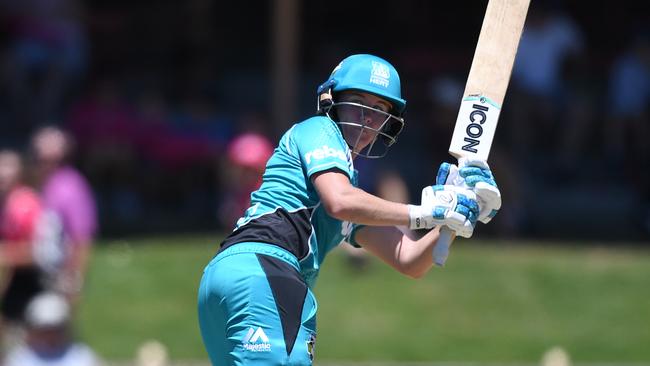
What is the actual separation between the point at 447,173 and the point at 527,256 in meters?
7.71

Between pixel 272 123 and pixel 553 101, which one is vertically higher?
pixel 553 101

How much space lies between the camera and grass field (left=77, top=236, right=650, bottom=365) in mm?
11797

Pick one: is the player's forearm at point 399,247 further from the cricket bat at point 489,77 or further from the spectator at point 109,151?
the spectator at point 109,151

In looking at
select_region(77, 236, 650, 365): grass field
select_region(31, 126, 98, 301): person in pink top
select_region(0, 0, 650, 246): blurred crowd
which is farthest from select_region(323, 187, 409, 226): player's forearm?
select_region(0, 0, 650, 246): blurred crowd

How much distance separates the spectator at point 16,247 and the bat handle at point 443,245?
4.88m

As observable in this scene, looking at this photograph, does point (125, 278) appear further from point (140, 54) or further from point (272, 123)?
point (140, 54)

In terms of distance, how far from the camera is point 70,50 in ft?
49.4

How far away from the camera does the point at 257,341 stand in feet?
17.1

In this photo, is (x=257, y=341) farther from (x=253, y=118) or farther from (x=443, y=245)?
(x=253, y=118)

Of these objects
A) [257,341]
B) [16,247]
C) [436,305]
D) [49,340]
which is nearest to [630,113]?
[436,305]

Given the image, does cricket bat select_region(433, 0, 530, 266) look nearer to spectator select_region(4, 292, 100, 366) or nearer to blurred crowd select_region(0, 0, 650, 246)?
spectator select_region(4, 292, 100, 366)

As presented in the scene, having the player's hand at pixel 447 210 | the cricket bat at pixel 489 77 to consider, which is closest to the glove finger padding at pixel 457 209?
the player's hand at pixel 447 210

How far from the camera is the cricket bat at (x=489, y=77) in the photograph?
575cm

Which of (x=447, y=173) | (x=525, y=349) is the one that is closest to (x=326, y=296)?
(x=525, y=349)
